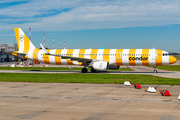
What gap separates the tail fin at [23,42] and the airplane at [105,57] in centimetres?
109

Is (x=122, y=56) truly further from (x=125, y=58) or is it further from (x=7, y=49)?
(x=7, y=49)

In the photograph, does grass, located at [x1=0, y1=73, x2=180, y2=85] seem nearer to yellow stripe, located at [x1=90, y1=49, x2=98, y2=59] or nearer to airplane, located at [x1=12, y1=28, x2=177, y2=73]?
airplane, located at [x1=12, y1=28, x2=177, y2=73]

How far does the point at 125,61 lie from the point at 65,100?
91.3 ft

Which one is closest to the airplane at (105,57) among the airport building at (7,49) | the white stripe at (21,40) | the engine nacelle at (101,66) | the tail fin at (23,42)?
the engine nacelle at (101,66)

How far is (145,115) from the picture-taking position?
1105 cm

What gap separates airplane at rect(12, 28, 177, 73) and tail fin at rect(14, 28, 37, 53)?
1.09m

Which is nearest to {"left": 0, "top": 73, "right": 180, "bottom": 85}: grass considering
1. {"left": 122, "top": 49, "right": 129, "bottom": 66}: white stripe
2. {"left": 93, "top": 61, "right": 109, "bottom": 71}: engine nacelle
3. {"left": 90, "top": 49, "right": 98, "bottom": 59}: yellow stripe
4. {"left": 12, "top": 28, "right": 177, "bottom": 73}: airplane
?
{"left": 93, "top": 61, "right": 109, "bottom": 71}: engine nacelle

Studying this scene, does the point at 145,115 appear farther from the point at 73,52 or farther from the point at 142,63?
the point at 73,52

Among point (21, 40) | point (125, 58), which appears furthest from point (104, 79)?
point (21, 40)

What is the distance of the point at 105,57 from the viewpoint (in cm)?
4306

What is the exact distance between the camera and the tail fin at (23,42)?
4906 centimetres

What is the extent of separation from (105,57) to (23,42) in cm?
1862

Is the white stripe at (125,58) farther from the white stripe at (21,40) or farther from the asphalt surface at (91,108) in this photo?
the asphalt surface at (91,108)

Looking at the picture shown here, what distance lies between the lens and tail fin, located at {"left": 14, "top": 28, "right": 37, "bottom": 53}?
161 feet
